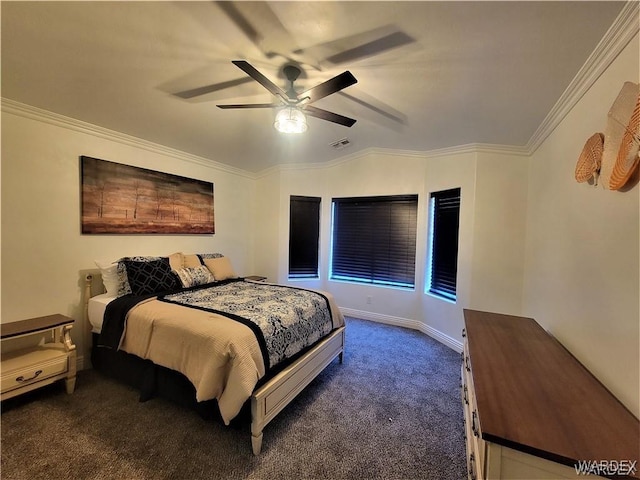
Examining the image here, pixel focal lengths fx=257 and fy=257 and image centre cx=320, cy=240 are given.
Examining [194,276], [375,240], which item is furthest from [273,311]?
[375,240]

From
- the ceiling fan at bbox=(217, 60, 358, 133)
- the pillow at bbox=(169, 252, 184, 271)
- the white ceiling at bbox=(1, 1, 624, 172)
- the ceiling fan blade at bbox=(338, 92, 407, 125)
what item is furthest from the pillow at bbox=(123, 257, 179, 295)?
the ceiling fan blade at bbox=(338, 92, 407, 125)

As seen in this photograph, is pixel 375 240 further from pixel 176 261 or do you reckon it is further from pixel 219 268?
pixel 176 261

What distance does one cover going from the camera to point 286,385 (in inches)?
75.5

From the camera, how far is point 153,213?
128 inches

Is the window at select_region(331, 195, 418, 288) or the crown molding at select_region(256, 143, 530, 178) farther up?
the crown molding at select_region(256, 143, 530, 178)

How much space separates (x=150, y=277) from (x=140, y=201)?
1.04 m

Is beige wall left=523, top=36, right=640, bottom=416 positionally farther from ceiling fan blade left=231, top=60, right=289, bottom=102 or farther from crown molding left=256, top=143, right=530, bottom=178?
ceiling fan blade left=231, top=60, right=289, bottom=102

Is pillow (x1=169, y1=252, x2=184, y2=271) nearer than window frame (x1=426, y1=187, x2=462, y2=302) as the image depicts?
Yes

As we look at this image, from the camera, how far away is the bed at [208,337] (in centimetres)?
164

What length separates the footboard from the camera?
1.65 metres

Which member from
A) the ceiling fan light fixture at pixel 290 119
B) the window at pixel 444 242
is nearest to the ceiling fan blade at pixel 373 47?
the ceiling fan light fixture at pixel 290 119

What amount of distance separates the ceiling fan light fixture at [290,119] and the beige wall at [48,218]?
2177 mm

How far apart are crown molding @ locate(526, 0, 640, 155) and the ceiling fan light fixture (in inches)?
70.2

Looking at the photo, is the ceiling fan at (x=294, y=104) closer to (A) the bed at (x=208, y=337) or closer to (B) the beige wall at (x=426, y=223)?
(A) the bed at (x=208, y=337)
